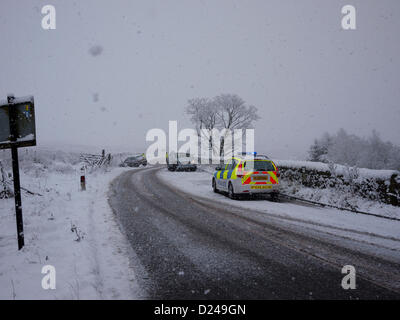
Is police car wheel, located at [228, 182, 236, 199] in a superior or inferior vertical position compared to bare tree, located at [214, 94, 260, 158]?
inferior

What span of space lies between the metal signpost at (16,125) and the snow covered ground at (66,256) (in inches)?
35.5

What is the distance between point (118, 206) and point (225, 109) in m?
29.9

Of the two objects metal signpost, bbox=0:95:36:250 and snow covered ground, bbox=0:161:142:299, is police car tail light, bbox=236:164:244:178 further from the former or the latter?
metal signpost, bbox=0:95:36:250

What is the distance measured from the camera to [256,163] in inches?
376

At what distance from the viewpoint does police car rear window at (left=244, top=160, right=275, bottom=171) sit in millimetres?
9484

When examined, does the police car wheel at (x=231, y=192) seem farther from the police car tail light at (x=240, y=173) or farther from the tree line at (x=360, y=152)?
the tree line at (x=360, y=152)

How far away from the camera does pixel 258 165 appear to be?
9.52 meters

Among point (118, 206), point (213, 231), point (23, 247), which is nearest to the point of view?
point (23, 247)

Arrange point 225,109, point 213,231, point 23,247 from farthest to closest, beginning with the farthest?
point 225,109
point 213,231
point 23,247

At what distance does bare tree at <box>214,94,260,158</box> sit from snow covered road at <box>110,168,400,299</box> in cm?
2958

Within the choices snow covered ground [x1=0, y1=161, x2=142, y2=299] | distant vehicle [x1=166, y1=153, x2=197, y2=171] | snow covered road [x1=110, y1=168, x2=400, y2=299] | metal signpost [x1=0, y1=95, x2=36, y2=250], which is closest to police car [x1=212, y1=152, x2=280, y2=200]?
snow covered road [x1=110, y1=168, x2=400, y2=299]

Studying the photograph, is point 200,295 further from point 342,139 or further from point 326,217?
point 342,139
